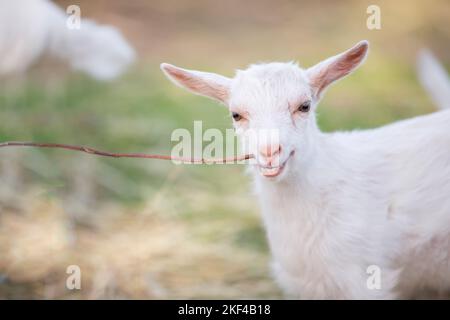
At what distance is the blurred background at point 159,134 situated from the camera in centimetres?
341

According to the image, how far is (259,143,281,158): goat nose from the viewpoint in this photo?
7.39 feet

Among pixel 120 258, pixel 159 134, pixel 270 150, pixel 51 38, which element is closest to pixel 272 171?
pixel 270 150

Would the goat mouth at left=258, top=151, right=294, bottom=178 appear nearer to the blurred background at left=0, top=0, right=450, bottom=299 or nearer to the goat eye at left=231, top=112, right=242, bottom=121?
the goat eye at left=231, top=112, right=242, bottom=121

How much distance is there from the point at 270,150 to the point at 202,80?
45cm

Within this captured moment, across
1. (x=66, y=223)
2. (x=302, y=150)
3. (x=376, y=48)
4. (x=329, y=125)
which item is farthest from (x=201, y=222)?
(x=376, y=48)

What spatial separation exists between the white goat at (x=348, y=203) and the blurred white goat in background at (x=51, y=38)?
6.20 ft

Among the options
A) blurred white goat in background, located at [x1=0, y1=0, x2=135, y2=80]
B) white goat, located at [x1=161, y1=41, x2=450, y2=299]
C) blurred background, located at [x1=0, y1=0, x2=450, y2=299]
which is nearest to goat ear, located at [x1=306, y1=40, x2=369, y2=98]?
white goat, located at [x1=161, y1=41, x2=450, y2=299]

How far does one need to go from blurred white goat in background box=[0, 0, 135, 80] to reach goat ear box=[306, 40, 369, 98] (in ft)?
6.91

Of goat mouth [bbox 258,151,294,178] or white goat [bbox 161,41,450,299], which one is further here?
white goat [bbox 161,41,450,299]

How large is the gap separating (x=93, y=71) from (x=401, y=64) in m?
2.34

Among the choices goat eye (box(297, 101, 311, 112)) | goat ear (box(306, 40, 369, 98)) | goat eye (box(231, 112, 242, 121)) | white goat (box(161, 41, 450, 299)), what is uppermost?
goat ear (box(306, 40, 369, 98))

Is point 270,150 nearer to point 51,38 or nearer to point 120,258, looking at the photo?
point 120,258

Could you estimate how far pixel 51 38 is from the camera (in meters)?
4.36

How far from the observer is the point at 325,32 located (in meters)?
5.32
